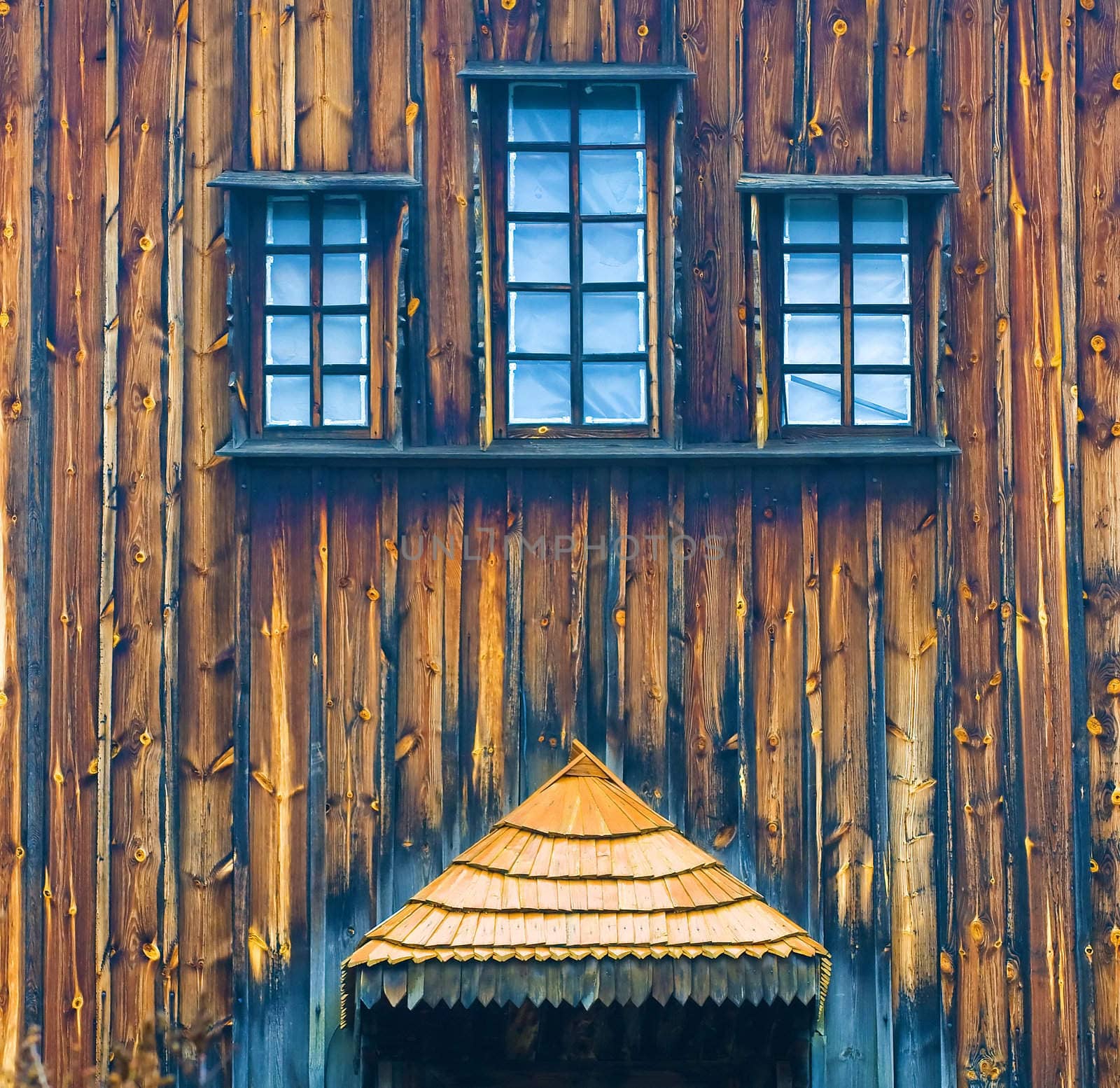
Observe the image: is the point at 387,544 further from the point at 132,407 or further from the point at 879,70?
the point at 879,70

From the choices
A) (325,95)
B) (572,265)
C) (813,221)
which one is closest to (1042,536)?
(813,221)

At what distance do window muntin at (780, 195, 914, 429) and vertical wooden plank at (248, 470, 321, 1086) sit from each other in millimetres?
2162

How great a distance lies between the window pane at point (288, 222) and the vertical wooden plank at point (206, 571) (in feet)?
0.69

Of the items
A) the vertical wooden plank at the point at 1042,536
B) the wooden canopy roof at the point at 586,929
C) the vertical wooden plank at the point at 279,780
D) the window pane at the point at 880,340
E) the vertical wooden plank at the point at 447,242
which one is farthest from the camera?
the window pane at the point at 880,340

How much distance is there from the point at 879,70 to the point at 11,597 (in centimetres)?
432

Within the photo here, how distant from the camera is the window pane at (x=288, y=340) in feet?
20.2

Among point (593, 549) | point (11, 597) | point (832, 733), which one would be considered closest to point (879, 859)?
point (832, 733)

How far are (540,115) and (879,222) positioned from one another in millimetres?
1536

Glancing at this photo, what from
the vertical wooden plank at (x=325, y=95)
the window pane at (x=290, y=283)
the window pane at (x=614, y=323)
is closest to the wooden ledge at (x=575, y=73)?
the vertical wooden plank at (x=325, y=95)

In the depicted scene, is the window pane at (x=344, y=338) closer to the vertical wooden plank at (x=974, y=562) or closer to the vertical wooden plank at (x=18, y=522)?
the vertical wooden plank at (x=18, y=522)

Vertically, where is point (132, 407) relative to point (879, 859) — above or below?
above

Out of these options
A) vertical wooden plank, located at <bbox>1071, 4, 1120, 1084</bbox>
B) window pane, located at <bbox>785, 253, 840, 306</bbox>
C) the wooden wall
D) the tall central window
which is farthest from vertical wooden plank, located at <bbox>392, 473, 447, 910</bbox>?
vertical wooden plank, located at <bbox>1071, 4, 1120, 1084</bbox>

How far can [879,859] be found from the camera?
19.7 feet

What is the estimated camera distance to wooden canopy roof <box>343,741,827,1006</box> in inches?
212
